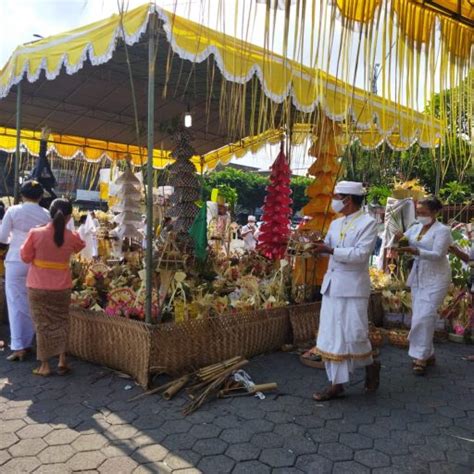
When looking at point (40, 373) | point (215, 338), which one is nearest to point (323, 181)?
point (215, 338)

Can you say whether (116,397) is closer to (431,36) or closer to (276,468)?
(276,468)

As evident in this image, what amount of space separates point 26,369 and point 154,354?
4.29 ft

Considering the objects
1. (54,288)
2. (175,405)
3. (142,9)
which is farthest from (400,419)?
(142,9)

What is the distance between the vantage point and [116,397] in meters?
3.52

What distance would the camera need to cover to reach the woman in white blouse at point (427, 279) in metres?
4.11

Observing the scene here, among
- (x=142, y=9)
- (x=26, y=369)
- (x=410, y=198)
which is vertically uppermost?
(x=142, y=9)

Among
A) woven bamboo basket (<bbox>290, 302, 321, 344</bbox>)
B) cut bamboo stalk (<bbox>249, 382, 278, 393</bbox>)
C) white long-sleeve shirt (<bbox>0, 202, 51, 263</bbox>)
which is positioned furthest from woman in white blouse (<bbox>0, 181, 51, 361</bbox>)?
woven bamboo basket (<bbox>290, 302, 321, 344</bbox>)

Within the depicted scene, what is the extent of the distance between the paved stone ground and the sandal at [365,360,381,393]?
9 cm

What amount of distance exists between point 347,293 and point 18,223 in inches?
120

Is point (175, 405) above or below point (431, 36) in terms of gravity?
below

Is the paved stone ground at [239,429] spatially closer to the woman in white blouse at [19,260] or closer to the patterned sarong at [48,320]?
the patterned sarong at [48,320]

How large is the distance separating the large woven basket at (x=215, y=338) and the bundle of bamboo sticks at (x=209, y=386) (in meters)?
0.16

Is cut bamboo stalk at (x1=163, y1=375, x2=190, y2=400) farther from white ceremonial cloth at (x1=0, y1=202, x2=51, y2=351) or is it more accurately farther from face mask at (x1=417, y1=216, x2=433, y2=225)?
face mask at (x1=417, y1=216, x2=433, y2=225)

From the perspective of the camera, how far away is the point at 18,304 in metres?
4.44
